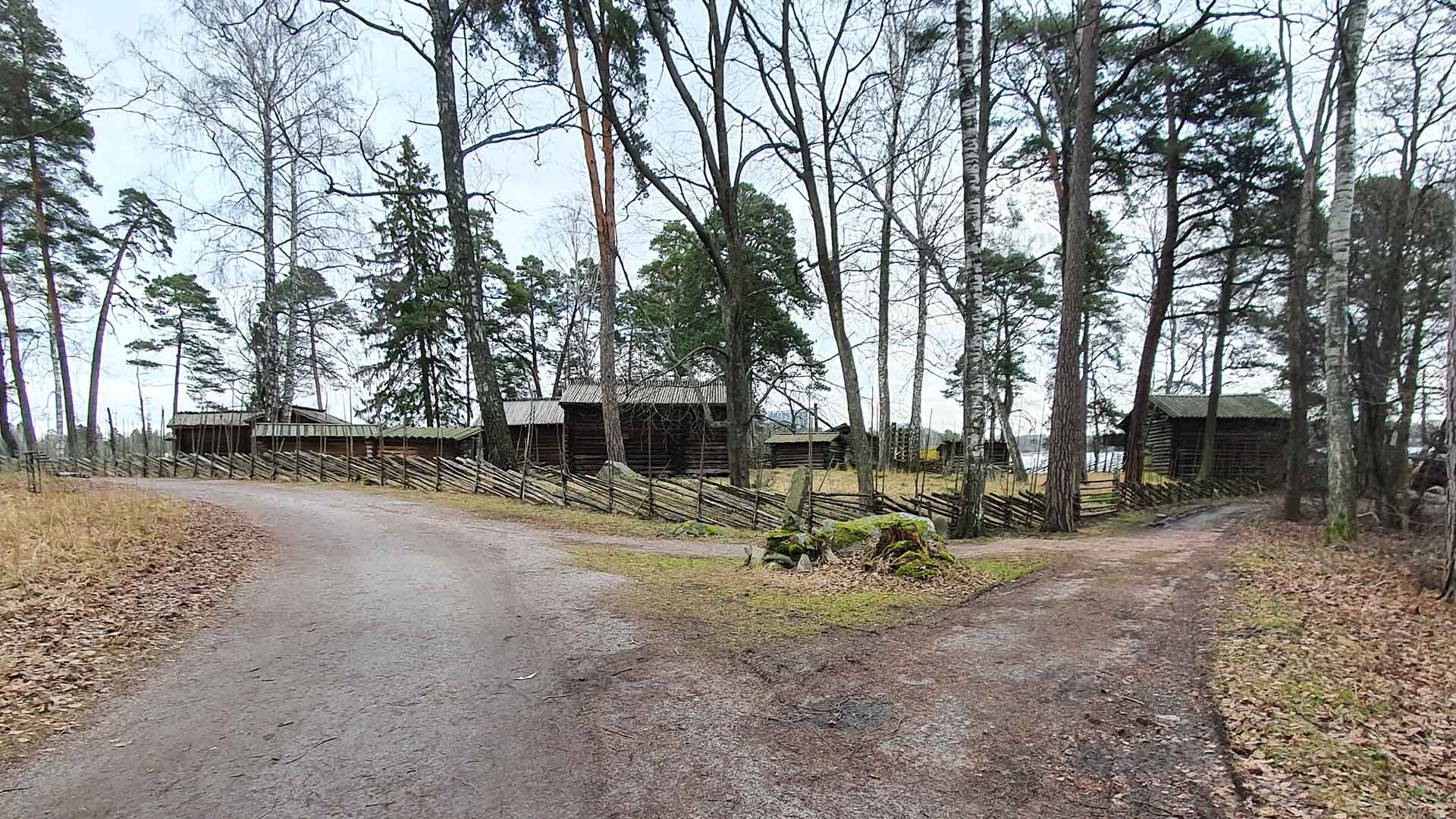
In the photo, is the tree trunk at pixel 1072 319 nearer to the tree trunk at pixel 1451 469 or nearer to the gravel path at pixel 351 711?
the tree trunk at pixel 1451 469

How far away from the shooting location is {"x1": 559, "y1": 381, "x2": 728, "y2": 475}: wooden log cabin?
24922 mm

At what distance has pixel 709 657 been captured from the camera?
185 inches

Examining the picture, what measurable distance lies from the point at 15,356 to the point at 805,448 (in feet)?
112

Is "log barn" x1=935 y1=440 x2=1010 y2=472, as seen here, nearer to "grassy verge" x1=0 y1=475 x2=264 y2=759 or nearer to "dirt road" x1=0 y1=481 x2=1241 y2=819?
"dirt road" x1=0 y1=481 x2=1241 y2=819

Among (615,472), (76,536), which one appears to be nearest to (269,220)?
(615,472)

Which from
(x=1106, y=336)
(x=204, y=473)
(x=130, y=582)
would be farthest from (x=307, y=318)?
(x=1106, y=336)

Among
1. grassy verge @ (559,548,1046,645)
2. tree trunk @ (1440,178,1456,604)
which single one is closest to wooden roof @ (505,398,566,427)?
grassy verge @ (559,548,1046,645)

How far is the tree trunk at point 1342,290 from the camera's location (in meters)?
10.1

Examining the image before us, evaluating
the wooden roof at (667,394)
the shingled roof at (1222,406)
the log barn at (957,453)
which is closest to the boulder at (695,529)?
the wooden roof at (667,394)

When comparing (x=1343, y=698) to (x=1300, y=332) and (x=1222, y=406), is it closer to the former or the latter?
(x=1300, y=332)

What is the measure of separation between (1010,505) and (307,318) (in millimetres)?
34333

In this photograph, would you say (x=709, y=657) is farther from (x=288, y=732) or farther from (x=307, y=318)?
(x=307, y=318)

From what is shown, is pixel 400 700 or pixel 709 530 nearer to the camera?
pixel 400 700

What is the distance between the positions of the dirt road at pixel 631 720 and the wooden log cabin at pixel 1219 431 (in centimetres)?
3286
